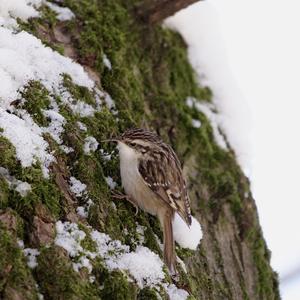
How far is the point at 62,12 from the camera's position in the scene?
361cm

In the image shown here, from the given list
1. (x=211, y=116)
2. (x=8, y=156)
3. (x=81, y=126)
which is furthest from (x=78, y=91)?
(x=211, y=116)

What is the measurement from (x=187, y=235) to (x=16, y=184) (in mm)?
1188

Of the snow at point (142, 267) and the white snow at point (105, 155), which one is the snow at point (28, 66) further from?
the snow at point (142, 267)

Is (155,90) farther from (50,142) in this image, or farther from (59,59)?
(50,142)

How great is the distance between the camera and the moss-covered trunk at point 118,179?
7.23 ft

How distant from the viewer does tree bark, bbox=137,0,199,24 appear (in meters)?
4.09

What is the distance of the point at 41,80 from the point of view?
294 centimetres

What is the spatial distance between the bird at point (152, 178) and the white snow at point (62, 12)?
755mm

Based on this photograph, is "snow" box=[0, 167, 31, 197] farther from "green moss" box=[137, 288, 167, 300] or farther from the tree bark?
the tree bark

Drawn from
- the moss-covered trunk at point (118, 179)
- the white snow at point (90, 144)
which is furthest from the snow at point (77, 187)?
the white snow at point (90, 144)

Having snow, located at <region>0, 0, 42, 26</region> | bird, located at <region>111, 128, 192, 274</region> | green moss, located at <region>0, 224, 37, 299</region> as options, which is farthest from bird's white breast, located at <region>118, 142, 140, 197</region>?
green moss, located at <region>0, 224, 37, 299</region>

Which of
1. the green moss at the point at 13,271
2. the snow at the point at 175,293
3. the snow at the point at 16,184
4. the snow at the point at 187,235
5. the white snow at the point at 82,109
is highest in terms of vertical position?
the white snow at the point at 82,109

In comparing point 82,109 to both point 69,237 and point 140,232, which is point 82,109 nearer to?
point 140,232

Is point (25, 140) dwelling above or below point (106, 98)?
below
